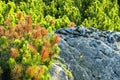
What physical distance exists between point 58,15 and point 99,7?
98 centimetres

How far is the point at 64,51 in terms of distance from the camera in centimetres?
543

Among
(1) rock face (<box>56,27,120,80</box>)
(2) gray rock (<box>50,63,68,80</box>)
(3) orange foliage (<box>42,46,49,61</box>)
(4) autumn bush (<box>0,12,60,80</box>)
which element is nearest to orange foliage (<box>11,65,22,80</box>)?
(4) autumn bush (<box>0,12,60,80</box>)

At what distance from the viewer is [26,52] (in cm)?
455

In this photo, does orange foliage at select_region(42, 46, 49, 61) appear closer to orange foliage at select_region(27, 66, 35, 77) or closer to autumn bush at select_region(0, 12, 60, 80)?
autumn bush at select_region(0, 12, 60, 80)

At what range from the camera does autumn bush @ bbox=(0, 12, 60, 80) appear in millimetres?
4523

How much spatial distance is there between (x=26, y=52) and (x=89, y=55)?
1293 millimetres

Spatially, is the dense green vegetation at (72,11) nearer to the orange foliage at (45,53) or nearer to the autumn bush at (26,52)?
the autumn bush at (26,52)

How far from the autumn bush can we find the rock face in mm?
532

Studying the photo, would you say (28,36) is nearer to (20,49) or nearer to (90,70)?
(20,49)

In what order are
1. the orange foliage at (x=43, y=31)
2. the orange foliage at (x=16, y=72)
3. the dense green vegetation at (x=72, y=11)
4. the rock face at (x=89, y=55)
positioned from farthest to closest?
the dense green vegetation at (x=72, y=11), the rock face at (x=89, y=55), the orange foliage at (x=43, y=31), the orange foliage at (x=16, y=72)

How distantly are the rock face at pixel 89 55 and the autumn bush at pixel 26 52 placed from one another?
1.74ft

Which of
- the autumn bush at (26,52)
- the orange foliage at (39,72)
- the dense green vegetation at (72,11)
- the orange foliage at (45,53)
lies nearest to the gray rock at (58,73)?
the autumn bush at (26,52)

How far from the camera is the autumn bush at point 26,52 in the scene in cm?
452

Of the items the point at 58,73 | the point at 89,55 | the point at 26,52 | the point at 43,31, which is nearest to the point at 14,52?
the point at 26,52
